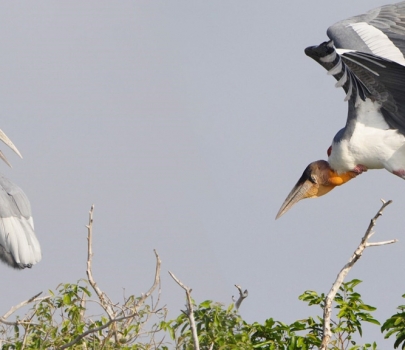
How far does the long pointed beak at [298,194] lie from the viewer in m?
6.57

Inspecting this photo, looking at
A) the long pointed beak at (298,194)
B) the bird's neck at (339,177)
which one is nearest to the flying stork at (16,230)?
the long pointed beak at (298,194)

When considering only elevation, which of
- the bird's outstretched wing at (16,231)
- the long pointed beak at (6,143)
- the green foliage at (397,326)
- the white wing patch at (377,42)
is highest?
the white wing patch at (377,42)

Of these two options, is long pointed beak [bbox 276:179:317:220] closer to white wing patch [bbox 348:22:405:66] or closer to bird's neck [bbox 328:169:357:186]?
bird's neck [bbox 328:169:357:186]

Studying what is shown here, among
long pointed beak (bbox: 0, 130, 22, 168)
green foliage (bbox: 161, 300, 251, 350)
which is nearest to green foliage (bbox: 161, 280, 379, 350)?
green foliage (bbox: 161, 300, 251, 350)

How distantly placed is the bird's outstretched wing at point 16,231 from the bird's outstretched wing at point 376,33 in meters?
2.17

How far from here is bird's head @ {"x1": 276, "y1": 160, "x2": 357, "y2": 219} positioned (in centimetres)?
645

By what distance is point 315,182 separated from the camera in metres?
6.52

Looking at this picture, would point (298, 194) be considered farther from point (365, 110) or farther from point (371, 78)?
point (371, 78)

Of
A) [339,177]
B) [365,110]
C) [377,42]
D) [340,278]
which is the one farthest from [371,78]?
A: [340,278]

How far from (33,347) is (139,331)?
505 millimetres

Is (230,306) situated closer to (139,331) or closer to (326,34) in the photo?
(139,331)

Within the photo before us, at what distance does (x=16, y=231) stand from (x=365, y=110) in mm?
2219

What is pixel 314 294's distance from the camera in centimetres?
466

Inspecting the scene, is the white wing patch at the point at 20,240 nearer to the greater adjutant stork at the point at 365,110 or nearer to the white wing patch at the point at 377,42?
the greater adjutant stork at the point at 365,110
